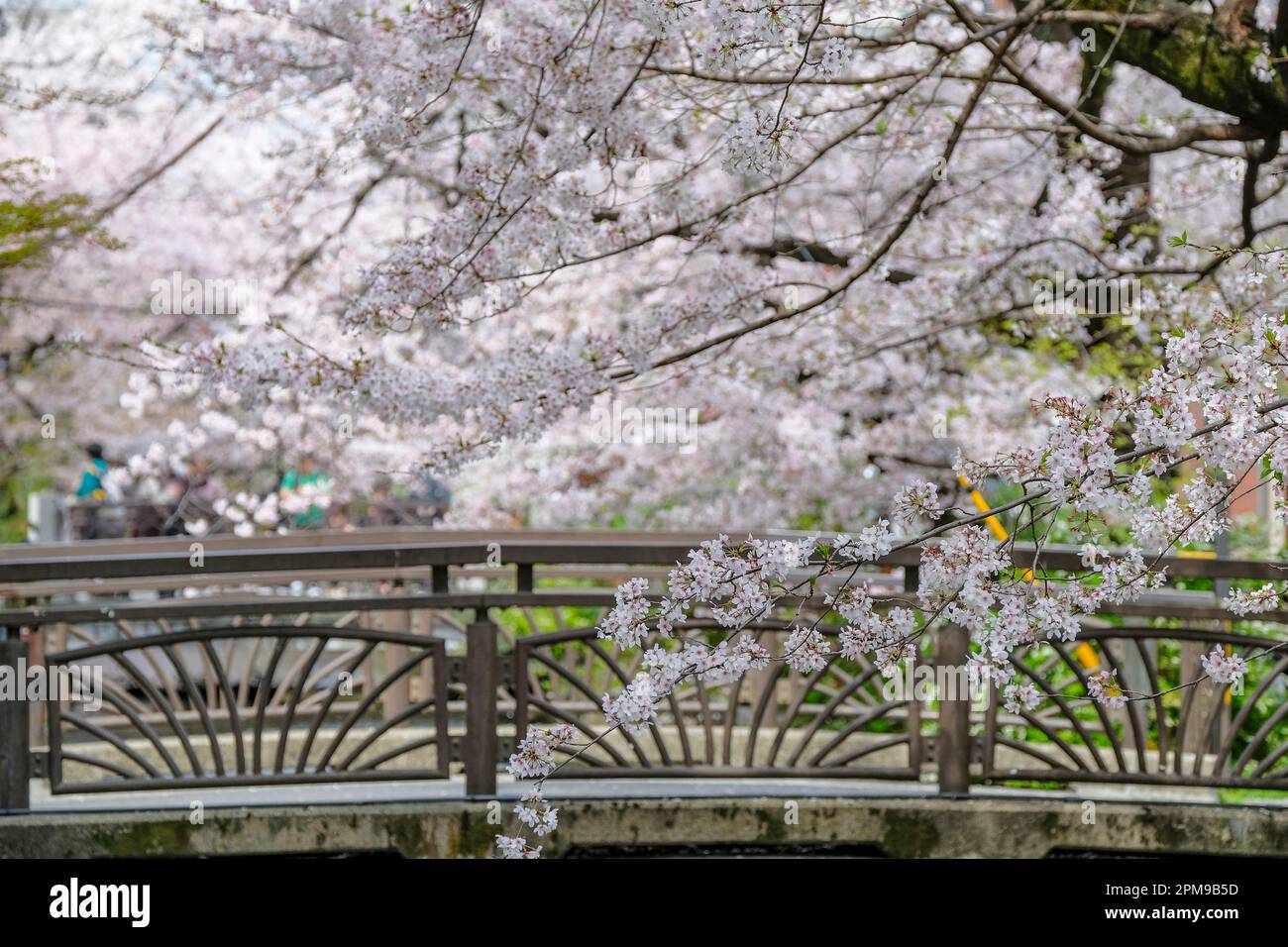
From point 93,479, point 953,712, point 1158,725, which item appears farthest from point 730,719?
point 93,479

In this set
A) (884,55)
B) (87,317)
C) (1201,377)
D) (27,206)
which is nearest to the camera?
(1201,377)

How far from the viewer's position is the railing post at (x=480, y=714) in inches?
242

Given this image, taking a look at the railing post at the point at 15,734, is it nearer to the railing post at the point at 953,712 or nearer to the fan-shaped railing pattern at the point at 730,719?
the fan-shaped railing pattern at the point at 730,719

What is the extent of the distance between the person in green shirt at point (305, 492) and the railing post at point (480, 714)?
28.3 ft

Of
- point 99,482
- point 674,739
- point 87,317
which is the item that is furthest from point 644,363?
point 87,317

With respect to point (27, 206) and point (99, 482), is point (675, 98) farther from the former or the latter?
point (99, 482)

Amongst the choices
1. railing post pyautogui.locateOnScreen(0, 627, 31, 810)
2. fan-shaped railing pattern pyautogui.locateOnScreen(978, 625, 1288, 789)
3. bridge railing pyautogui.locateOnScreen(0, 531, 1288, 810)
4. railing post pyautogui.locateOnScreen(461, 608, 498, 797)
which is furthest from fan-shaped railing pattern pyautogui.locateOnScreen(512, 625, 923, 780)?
railing post pyautogui.locateOnScreen(0, 627, 31, 810)

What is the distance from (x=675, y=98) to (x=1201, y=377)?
3.06 meters

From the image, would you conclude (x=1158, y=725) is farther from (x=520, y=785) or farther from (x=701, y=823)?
(x=520, y=785)

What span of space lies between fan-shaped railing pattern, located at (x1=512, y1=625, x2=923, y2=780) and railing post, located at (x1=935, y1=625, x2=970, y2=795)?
0.14m

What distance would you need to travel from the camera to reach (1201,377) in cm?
338

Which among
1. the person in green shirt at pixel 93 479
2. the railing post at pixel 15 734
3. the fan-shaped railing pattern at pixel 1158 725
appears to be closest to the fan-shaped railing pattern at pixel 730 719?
the fan-shaped railing pattern at pixel 1158 725

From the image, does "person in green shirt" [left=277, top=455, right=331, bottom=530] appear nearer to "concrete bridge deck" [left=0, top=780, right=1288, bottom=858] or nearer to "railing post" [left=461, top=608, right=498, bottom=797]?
"concrete bridge deck" [left=0, top=780, right=1288, bottom=858]

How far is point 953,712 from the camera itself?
634 centimetres
